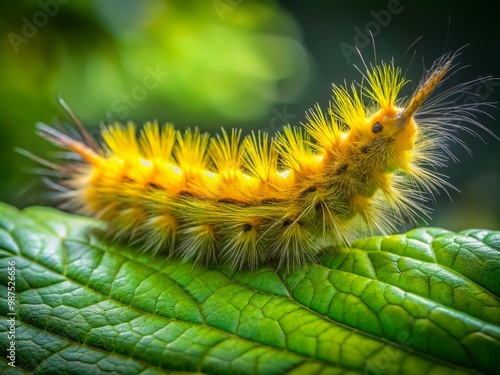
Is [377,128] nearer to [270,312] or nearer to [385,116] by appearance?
[385,116]

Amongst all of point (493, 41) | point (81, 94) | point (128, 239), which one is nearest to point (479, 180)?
point (493, 41)

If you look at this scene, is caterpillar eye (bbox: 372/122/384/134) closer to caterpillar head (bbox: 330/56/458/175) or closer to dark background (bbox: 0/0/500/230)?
caterpillar head (bbox: 330/56/458/175)

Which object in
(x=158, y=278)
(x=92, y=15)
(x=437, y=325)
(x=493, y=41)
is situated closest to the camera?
(x=437, y=325)

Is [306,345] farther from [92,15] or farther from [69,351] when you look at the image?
[92,15]

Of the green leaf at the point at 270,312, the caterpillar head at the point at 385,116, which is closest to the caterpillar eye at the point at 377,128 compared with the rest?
the caterpillar head at the point at 385,116

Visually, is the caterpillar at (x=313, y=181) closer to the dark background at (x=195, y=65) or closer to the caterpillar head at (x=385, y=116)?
the caterpillar head at (x=385, y=116)
